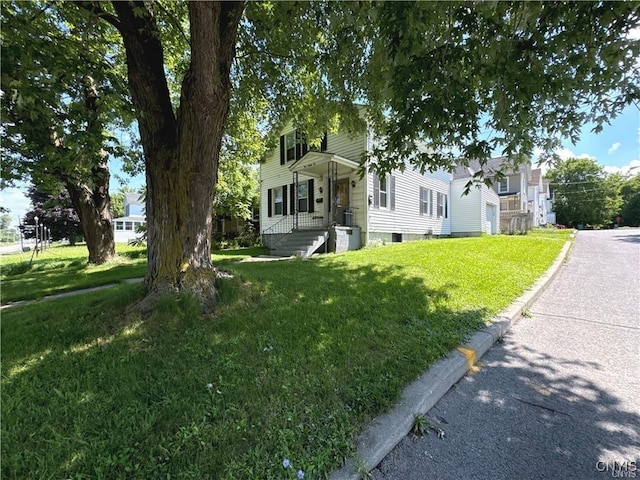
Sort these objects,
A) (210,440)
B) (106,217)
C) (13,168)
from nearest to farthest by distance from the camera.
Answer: (210,440) → (13,168) → (106,217)

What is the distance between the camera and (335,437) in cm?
191

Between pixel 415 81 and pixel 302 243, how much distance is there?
313 inches

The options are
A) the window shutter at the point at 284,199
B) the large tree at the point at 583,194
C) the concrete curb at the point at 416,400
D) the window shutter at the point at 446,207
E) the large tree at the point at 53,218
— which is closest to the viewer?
the concrete curb at the point at 416,400

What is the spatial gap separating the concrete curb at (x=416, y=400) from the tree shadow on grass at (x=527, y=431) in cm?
8

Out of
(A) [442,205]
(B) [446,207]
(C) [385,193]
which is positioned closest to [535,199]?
(B) [446,207]

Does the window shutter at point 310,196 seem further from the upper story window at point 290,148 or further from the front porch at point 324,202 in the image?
the upper story window at point 290,148

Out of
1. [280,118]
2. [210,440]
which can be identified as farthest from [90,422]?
[280,118]

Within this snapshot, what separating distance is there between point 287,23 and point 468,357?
6.11 metres

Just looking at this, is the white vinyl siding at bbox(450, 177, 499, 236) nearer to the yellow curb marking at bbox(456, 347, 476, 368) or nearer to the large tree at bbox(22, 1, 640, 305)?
Result: the large tree at bbox(22, 1, 640, 305)

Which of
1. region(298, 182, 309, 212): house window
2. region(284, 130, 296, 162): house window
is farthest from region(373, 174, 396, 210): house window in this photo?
region(284, 130, 296, 162): house window

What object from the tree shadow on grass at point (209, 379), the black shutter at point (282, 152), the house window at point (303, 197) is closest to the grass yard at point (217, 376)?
the tree shadow on grass at point (209, 379)

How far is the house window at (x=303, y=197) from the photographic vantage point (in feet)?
44.2

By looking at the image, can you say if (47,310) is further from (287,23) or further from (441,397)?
(287,23)

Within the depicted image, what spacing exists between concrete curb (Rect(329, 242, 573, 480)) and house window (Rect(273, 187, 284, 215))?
483 inches
